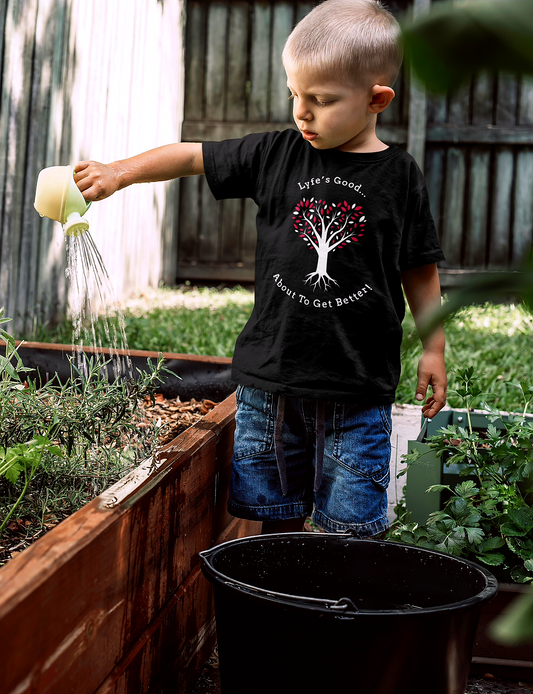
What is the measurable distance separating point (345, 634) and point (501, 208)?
6.06 meters

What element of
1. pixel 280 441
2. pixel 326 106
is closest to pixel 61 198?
pixel 326 106

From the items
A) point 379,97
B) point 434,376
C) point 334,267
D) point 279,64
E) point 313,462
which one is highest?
point 279,64

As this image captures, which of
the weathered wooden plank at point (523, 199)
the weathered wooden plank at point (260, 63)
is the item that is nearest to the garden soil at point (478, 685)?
the weathered wooden plank at point (523, 199)

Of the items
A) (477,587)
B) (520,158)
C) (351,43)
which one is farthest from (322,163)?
(520,158)

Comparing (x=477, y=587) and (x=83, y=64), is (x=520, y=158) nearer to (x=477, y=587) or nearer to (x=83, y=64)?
(x=83, y=64)

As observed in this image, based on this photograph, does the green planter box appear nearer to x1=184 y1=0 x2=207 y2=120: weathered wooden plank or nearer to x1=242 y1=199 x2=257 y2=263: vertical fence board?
x1=242 y1=199 x2=257 y2=263: vertical fence board

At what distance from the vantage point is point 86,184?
138 cm

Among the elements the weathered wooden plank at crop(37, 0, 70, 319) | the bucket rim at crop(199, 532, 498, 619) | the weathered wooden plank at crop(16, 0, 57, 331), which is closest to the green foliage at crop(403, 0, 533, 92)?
the bucket rim at crop(199, 532, 498, 619)

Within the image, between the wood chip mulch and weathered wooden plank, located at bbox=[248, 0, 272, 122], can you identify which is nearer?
the wood chip mulch

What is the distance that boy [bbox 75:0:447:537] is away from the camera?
153 centimetres

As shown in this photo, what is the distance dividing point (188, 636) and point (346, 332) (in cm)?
72

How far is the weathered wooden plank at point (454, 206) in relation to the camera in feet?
21.1

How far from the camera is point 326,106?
1.42 metres

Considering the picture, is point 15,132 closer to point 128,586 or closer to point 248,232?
point 128,586
